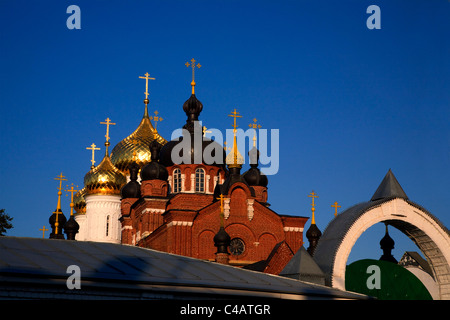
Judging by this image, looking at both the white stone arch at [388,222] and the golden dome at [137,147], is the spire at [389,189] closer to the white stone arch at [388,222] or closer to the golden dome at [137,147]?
the white stone arch at [388,222]

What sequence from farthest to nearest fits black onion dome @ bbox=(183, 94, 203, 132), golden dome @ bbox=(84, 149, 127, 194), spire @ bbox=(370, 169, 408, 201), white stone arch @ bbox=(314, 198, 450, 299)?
golden dome @ bbox=(84, 149, 127, 194) → black onion dome @ bbox=(183, 94, 203, 132) → spire @ bbox=(370, 169, 408, 201) → white stone arch @ bbox=(314, 198, 450, 299)

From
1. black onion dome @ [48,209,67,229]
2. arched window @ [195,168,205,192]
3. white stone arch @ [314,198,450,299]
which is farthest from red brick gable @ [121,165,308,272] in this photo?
white stone arch @ [314,198,450,299]

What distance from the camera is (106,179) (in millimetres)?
49375

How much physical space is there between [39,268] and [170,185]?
28.0 metres

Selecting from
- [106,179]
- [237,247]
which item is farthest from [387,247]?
[106,179]

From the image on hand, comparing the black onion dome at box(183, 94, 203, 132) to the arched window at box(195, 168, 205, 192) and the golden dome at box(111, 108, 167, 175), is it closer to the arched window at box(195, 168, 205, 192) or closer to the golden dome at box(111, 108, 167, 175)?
the arched window at box(195, 168, 205, 192)

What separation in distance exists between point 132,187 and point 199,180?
7.25 m

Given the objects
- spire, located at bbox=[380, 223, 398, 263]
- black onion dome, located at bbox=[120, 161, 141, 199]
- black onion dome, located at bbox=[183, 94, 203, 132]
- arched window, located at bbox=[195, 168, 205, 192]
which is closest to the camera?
spire, located at bbox=[380, 223, 398, 263]

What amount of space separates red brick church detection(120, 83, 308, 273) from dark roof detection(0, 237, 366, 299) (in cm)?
1837

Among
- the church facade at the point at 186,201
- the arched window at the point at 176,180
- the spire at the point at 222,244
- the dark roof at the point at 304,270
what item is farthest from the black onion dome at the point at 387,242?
the dark roof at the point at 304,270

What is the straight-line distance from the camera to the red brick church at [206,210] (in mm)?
37750

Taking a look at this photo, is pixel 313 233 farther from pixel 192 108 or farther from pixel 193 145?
pixel 192 108

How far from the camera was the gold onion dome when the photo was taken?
49.3 meters

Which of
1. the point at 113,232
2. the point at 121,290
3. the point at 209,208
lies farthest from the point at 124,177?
the point at 121,290
